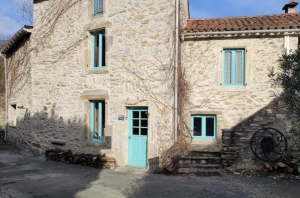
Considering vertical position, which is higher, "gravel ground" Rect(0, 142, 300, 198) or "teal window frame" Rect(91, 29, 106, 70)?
"teal window frame" Rect(91, 29, 106, 70)

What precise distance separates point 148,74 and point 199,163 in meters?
3.14

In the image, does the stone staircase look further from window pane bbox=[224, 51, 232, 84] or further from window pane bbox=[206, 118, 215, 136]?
window pane bbox=[224, 51, 232, 84]

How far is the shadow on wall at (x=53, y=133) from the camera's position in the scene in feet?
30.2

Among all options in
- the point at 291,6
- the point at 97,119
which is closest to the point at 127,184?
the point at 97,119

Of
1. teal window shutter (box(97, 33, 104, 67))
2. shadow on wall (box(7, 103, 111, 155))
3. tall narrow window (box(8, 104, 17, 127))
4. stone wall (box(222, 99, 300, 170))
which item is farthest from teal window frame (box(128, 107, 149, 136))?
tall narrow window (box(8, 104, 17, 127))

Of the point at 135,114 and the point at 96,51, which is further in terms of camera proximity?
the point at 96,51

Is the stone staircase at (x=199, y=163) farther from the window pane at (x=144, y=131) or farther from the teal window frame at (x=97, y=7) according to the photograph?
the teal window frame at (x=97, y=7)

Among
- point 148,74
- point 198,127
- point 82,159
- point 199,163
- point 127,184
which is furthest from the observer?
point 82,159

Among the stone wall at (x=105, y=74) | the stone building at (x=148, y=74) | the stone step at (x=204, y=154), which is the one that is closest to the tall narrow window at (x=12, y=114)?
the stone wall at (x=105, y=74)

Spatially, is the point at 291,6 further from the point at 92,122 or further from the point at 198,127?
the point at 92,122

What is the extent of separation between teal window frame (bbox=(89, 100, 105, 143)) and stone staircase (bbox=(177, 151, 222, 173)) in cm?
310

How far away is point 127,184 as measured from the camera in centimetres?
658

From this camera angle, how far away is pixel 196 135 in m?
8.69

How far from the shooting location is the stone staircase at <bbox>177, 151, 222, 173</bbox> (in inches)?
296
